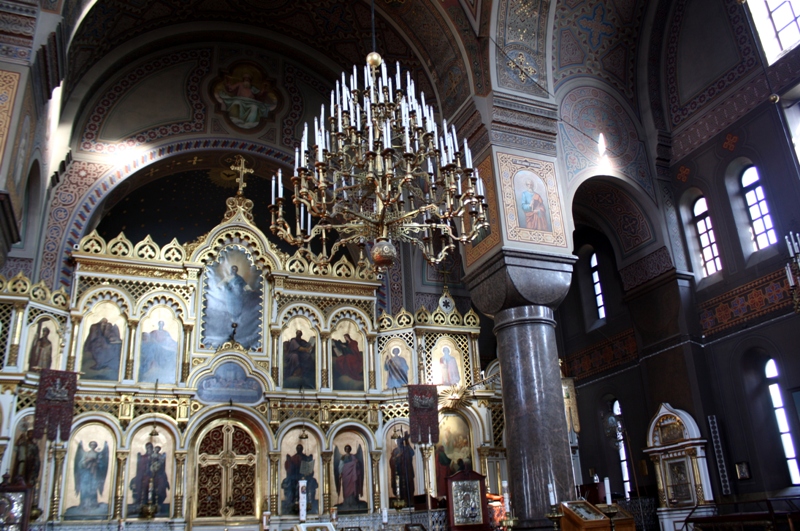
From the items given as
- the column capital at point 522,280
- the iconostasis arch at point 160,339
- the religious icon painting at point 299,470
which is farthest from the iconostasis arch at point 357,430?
the column capital at point 522,280

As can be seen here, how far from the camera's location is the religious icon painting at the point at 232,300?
13.4 meters

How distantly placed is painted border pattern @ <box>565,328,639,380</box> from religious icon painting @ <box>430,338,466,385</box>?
14.2 ft

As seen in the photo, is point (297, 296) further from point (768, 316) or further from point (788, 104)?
point (788, 104)

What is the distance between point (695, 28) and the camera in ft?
48.2

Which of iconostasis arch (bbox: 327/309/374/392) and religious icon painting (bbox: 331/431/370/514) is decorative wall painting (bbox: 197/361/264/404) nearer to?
iconostasis arch (bbox: 327/309/374/392)

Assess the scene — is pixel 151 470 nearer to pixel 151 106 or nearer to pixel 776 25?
pixel 151 106

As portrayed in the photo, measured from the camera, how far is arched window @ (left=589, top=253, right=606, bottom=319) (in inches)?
691

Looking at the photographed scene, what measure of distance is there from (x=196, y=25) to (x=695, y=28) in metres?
11.5

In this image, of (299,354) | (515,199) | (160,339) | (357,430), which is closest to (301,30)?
(515,199)

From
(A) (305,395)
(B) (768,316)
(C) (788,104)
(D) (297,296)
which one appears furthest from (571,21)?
(A) (305,395)

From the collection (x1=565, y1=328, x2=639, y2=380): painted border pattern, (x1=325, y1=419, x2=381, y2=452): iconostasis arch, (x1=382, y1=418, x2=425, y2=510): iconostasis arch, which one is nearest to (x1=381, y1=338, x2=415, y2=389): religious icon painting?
(x1=382, y1=418, x2=425, y2=510): iconostasis arch

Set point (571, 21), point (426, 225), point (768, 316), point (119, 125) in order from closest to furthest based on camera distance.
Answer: point (426, 225) < point (768, 316) < point (571, 21) < point (119, 125)

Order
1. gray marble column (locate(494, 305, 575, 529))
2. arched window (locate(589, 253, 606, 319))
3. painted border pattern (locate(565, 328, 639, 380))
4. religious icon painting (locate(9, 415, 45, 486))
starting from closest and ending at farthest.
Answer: gray marble column (locate(494, 305, 575, 529))
religious icon painting (locate(9, 415, 45, 486))
painted border pattern (locate(565, 328, 639, 380))
arched window (locate(589, 253, 606, 319))

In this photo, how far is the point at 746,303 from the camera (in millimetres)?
12773
